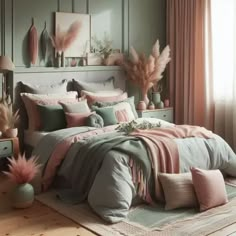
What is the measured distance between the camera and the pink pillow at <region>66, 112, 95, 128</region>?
461 cm

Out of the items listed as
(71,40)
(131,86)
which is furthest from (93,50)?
(131,86)

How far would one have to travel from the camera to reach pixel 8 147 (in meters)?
4.45

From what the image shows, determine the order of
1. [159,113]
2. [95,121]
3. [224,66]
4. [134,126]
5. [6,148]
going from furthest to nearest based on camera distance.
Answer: [159,113], [224,66], [95,121], [6,148], [134,126]

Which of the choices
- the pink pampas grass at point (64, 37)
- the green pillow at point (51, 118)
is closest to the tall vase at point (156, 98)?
the pink pampas grass at point (64, 37)

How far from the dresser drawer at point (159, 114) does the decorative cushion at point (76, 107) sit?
1114 millimetres

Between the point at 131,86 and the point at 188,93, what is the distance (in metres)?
0.84

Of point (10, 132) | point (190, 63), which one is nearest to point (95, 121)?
point (10, 132)

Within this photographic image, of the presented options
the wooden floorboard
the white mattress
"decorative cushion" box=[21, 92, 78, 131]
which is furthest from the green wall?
the wooden floorboard

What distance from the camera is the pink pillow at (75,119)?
4.61 metres

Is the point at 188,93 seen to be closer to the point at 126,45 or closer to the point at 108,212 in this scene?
the point at 126,45

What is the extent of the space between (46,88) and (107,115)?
34.7 inches

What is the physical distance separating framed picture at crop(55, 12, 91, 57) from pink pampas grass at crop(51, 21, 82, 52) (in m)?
0.05

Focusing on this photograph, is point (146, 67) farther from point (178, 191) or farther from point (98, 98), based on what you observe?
point (178, 191)

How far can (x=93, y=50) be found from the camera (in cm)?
559
